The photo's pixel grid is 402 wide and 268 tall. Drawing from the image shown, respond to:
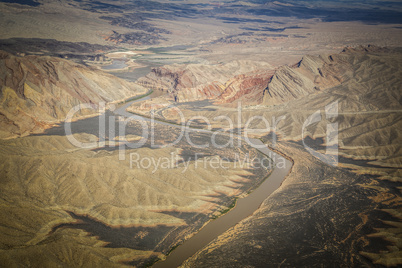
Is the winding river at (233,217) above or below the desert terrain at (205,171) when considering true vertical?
below

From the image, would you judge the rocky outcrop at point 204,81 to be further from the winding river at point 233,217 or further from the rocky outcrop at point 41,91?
the winding river at point 233,217

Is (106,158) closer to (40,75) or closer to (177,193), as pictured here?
(177,193)

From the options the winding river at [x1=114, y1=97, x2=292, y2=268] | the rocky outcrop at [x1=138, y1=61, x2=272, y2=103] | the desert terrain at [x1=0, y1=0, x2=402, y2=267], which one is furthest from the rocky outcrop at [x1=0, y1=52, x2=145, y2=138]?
the winding river at [x1=114, y1=97, x2=292, y2=268]

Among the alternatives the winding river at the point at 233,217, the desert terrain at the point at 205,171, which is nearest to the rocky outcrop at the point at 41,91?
the desert terrain at the point at 205,171

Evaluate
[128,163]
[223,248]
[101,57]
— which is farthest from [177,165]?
[101,57]

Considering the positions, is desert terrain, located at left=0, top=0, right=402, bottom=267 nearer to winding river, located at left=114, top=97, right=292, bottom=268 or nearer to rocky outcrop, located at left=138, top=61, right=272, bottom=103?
winding river, located at left=114, top=97, right=292, bottom=268
